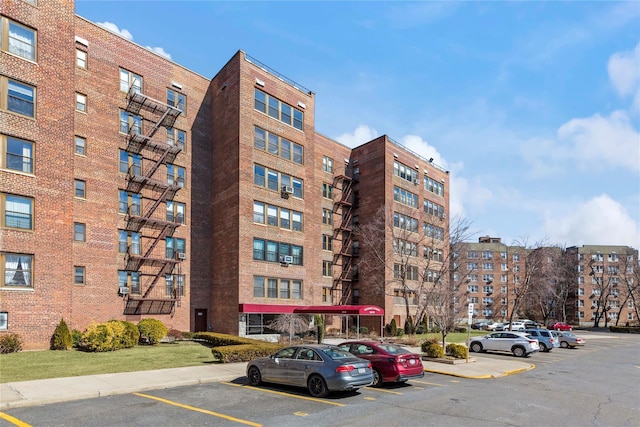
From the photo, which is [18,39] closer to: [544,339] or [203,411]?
[203,411]

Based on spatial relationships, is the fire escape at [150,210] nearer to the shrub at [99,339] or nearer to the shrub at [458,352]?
the shrub at [99,339]

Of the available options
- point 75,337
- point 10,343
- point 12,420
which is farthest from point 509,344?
point 10,343

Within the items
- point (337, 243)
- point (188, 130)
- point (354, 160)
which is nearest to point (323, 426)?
point (188, 130)

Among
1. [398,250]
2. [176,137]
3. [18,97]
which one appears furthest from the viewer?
[398,250]

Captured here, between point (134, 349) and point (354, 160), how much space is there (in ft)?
113

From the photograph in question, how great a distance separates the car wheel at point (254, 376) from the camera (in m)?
15.2

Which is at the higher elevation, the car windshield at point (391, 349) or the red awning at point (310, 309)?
the car windshield at point (391, 349)

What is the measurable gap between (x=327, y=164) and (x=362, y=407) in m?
39.6

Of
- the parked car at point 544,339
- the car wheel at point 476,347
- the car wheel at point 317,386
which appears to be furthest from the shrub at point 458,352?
the car wheel at point 317,386

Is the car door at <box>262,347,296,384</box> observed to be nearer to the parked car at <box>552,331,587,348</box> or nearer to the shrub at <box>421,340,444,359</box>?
the shrub at <box>421,340,444,359</box>

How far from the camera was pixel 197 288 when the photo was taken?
115 ft

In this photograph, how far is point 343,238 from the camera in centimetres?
5141

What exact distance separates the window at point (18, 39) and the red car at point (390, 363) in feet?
74.0

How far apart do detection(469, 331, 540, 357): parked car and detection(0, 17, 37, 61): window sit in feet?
104
